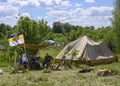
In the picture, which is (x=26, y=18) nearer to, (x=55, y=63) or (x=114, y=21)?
(x=55, y=63)

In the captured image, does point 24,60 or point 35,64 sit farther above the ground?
point 24,60

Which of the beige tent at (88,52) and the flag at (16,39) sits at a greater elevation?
the flag at (16,39)

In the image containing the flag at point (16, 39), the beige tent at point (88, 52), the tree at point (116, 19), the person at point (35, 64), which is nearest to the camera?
the flag at point (16, 39)

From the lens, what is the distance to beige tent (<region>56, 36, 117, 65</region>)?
82.6 feet

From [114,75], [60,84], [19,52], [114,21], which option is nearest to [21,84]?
[60,84]

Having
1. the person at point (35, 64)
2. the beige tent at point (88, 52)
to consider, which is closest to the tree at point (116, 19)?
the beige tent at point (88, 52)

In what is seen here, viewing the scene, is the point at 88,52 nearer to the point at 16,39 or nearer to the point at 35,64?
the point at 35,64

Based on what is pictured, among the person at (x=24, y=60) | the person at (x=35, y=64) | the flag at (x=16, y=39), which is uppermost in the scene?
the flag at (x=16, y=39)

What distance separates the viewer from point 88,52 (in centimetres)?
2555

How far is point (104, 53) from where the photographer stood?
88.7ft

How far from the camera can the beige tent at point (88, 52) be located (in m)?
25.2

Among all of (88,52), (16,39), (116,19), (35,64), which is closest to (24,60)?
(35,64)

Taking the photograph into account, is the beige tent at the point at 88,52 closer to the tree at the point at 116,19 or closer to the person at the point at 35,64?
the person at the point at 35,64

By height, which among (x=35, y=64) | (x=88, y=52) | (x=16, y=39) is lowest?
(x=35, y=64)
